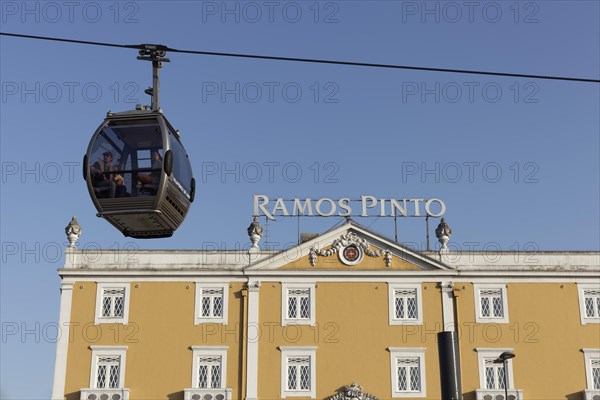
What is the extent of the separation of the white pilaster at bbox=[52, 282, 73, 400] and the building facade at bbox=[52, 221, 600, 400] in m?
0.07

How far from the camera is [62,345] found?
4056cm

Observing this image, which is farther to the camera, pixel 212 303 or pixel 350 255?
pixel 350 255

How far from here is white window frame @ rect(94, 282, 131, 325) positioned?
41.2 m

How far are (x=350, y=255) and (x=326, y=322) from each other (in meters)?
3.52

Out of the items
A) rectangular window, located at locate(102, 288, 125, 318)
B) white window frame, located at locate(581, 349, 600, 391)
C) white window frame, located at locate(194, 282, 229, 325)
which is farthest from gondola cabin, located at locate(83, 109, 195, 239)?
white window frame, located at locate(581, 349, 600, 391)

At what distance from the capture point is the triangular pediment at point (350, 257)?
4222 cm

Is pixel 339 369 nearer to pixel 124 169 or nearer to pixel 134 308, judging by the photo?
pixel 134 308

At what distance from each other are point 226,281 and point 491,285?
1288cm

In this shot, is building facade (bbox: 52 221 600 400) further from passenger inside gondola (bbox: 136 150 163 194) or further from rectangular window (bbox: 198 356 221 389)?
passenger inside gondola (bbox: 136 150 163 194)

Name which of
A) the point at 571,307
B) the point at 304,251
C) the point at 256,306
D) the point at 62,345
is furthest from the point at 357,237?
the point at 62,345

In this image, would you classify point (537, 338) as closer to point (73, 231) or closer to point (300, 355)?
point (300, 355)

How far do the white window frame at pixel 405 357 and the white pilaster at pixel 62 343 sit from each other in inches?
601

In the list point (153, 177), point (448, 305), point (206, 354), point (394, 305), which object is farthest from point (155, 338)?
point (153, 177)

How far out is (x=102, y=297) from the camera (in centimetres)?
4156
